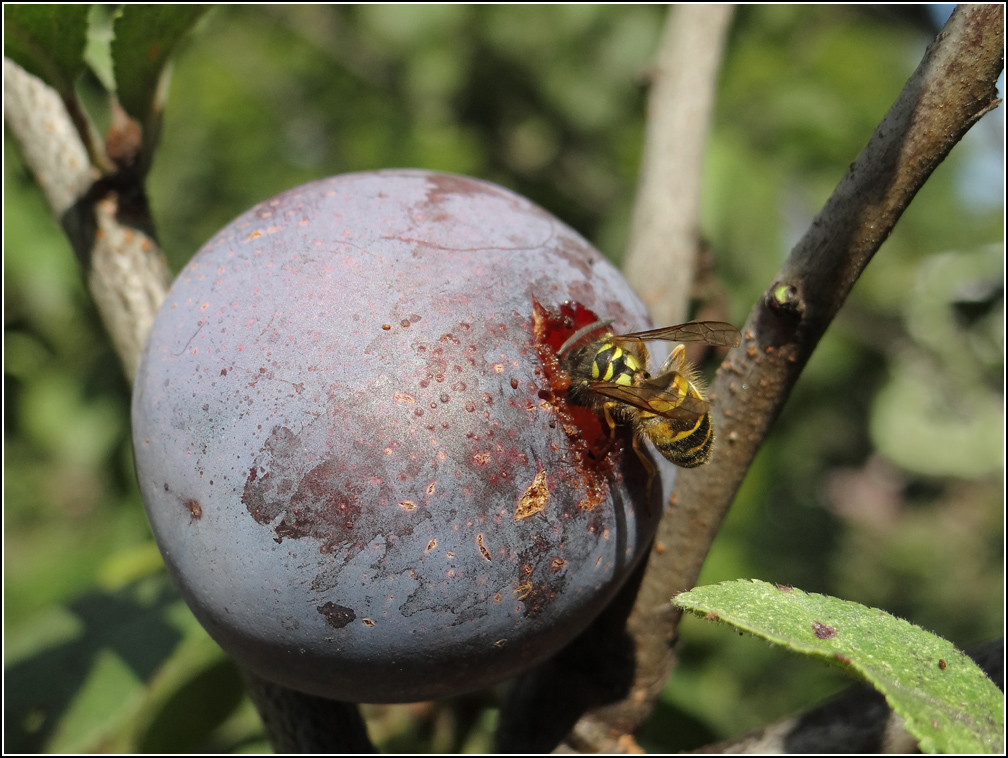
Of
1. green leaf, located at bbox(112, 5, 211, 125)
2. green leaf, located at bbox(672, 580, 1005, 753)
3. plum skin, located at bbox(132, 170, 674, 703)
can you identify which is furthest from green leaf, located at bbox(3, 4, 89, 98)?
green leaf, located at bbox(672, 580, 1005, 753)

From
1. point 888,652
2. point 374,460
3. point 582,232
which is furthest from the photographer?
point 582,232

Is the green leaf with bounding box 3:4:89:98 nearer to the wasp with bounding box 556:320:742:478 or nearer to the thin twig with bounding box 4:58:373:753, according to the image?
the thin twig with bounding box 4:58:373:753

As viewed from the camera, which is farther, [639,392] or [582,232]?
[582,232]

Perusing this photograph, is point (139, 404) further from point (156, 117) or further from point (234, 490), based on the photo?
point (156, 117)

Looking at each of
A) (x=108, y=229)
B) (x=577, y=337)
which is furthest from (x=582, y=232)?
(x=577, y=337)

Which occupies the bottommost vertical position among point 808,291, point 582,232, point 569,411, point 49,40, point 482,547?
point 582,232

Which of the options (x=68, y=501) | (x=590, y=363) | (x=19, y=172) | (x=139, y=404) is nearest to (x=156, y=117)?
(x=139, y=404)

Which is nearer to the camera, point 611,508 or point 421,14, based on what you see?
point 611,508

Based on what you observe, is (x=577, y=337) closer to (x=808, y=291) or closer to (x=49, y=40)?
(x=808, y=291)
